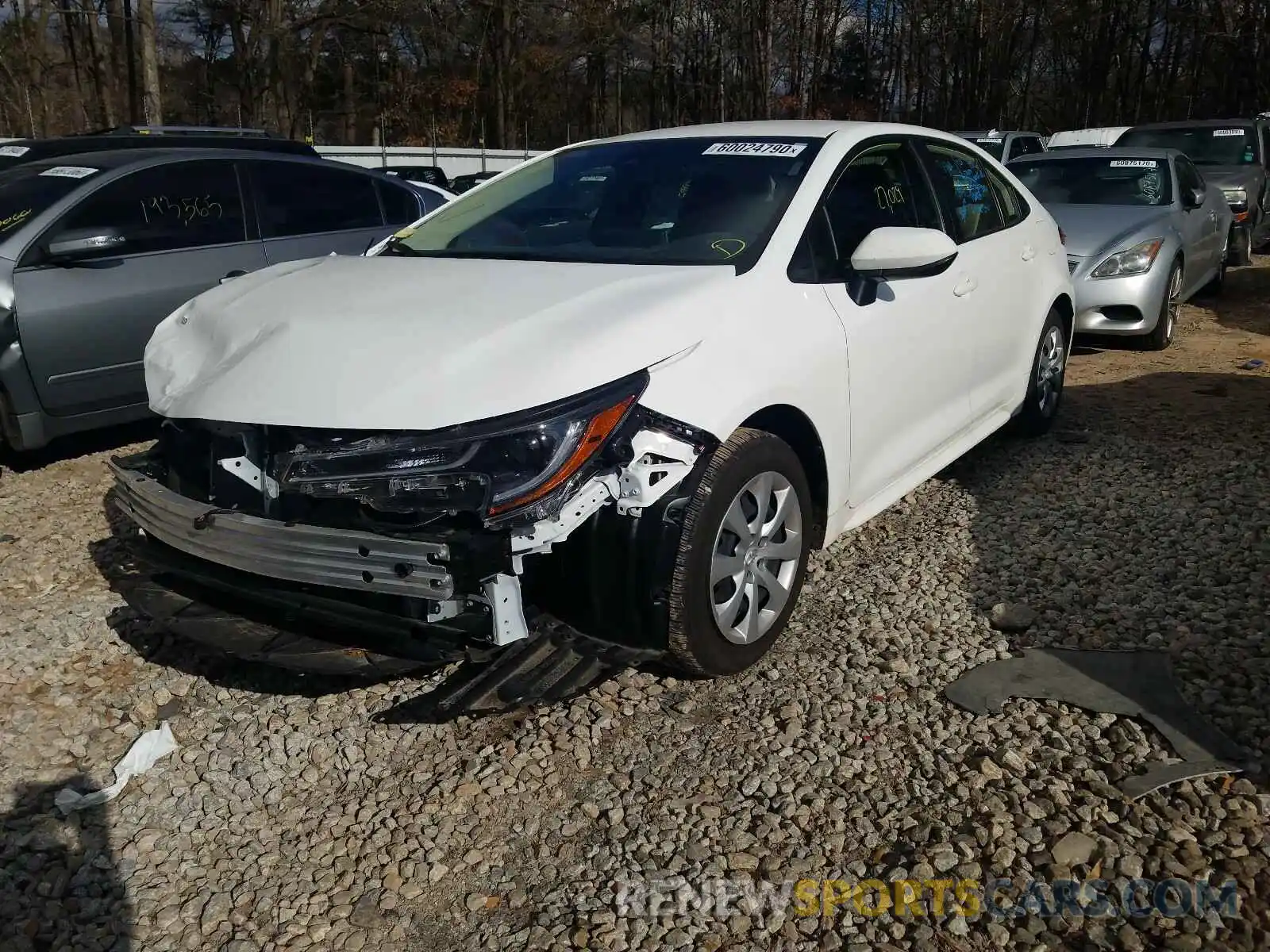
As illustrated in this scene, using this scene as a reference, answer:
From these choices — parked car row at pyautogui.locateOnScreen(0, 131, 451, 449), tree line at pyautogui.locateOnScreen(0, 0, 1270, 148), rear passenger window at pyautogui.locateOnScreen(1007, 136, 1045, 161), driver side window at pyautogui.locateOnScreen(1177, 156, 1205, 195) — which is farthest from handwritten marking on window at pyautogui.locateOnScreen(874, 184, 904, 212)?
tree line at pyautogui.locateOnScreen(0, 0, 1270, 148)

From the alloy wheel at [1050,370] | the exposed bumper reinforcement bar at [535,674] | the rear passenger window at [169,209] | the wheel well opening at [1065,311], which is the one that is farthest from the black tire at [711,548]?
the rear passenger window at [169,209]

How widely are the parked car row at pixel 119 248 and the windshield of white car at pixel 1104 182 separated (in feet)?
A: 19.3

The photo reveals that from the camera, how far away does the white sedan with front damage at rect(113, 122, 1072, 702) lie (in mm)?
2621

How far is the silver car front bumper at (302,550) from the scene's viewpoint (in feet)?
8.37

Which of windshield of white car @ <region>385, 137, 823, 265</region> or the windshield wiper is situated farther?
the windshield wiper

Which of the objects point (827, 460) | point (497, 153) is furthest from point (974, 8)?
point (827, 460)

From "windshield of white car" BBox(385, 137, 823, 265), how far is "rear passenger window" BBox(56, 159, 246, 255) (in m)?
2.12

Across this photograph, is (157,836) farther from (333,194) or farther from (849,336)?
(333,194)

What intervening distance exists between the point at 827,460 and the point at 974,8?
4237 cm

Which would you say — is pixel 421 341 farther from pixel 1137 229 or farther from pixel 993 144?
pixel 993 144

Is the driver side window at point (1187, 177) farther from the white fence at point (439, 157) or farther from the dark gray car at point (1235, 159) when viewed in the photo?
the white fence at point (439, 157)

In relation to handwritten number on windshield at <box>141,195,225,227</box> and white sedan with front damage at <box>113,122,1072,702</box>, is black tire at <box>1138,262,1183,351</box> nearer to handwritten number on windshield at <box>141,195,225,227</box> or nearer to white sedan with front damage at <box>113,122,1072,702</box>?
white sedan with front damage at <box>113,122,1072,702</box>

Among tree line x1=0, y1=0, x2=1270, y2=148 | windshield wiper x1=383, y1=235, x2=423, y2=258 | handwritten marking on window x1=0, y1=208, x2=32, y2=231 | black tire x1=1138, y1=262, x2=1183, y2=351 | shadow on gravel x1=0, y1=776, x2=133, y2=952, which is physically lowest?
shadow on gravel x1=0, y1=776, x2=133, y2=952

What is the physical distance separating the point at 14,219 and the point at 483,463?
13.2 feet
